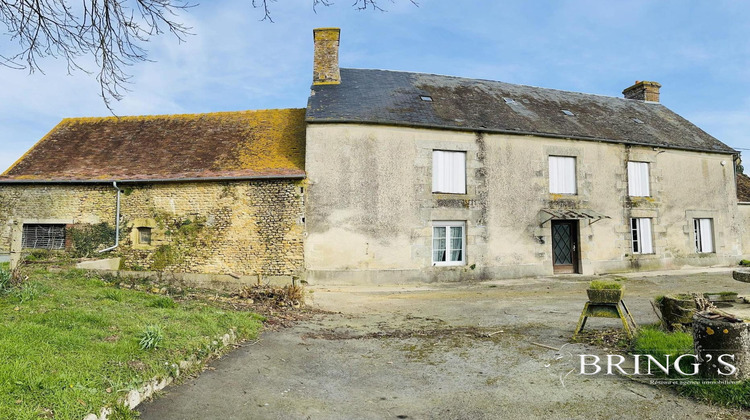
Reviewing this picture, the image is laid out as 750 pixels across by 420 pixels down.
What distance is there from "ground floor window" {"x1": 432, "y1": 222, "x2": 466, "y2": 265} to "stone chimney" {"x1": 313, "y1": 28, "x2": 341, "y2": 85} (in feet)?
20.1

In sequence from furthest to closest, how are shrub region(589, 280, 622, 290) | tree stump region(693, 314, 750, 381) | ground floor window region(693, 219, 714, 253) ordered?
ground floor window region(693, 219, 714, 253), shrub region(589, 280, 622, 290), tree stump region(693, 314, 750, 381)

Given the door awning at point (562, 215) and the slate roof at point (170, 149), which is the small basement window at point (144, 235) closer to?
the slate roof at point (170, 149)

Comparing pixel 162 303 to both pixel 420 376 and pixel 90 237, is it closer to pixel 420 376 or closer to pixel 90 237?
pixel 420 376

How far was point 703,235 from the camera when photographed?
1691 cm

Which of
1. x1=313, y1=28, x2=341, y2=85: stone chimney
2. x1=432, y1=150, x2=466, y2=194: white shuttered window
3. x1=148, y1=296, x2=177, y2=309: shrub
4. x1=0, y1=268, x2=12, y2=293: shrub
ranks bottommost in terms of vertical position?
x1=148, y1=296, x2=177, y2=309: shrub

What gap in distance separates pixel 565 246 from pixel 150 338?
1329cm

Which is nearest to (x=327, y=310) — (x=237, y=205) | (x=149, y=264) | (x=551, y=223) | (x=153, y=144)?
(x=237, y=205)

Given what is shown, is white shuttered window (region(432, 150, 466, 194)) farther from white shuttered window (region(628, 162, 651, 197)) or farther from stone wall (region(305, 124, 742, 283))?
white shuttered window (region(628, 162, 651, 197))

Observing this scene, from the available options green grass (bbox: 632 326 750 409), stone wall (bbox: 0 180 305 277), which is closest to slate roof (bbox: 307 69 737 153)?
stone wall (bbox: 0 180 305 277)

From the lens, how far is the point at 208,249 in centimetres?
1291

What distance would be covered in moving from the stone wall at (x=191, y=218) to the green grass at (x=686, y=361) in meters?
9.01

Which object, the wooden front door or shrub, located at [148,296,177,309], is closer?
shrub, located at [148,296,177,309]

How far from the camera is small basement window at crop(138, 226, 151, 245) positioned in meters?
13.5

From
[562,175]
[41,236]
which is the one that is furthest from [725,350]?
[41,236]
